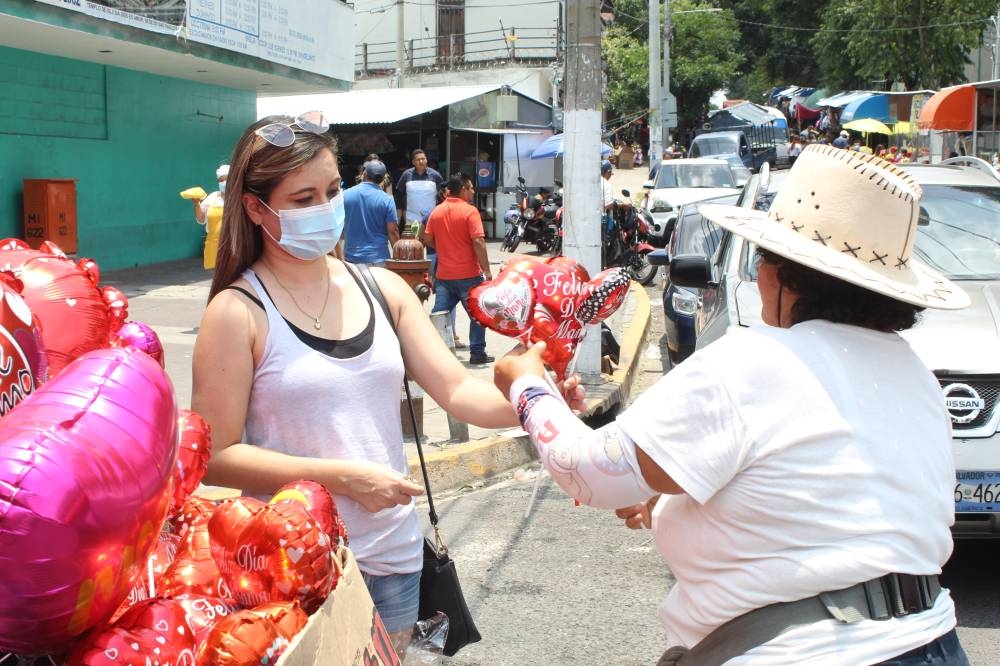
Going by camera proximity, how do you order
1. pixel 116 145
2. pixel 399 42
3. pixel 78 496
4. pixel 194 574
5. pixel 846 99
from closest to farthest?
1. pixel 78 496
2. pixel 194 574
3. pixel 116 145
4. pixel 399 42
5. pixel 846 99

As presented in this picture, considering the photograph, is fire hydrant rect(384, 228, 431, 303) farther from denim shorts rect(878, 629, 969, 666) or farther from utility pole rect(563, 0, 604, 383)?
denim shorts rect(878, 629, 969, 666)

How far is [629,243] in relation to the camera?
16.8m

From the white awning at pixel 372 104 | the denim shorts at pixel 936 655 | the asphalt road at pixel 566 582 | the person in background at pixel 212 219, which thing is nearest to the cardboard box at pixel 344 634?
the denim shorts at pixel 936 655

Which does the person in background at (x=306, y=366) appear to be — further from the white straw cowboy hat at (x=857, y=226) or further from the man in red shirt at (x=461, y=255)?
the man in red shirt at (x=461, y=255)

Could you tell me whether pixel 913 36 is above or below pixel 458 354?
above

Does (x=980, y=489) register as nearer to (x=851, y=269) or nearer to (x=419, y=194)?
(x=851, y=269)

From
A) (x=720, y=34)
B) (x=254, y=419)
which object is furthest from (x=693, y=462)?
(x=720, y=34)

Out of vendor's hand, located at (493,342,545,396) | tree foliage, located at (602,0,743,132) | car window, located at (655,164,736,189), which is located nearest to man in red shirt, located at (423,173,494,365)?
vendor's hand, located at (493,342,545,396)

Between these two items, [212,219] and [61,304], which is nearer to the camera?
[61,304]

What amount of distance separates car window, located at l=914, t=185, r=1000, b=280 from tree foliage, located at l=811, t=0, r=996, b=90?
1104 inches

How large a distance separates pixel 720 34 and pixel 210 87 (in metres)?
32.7

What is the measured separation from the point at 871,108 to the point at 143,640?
113ft

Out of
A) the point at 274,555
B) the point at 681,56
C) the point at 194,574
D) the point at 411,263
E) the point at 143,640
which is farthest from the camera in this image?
the point at 681,56

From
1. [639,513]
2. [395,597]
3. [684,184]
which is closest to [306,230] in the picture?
[395,597]
